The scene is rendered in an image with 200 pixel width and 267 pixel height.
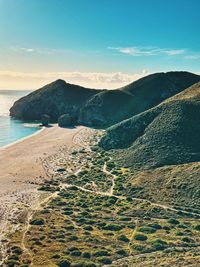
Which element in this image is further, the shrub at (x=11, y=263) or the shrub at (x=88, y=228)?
the shrub at (x=88, y=228)

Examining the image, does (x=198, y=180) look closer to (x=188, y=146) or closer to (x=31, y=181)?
(x=188, y=146)

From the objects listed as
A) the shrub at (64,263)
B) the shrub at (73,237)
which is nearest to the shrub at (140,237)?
the shrub at (73,237)

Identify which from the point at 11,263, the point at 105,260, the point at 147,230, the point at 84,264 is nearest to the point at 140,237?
the point at 147,230

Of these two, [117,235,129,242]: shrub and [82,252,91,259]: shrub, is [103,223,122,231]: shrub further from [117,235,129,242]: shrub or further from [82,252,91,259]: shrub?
[82,252,91,259]: shrub

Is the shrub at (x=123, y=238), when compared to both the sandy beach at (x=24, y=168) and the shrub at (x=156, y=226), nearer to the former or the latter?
the shrub at (x=156, y=226)

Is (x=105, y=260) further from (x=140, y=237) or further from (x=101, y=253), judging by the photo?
(x=140, y=237)
